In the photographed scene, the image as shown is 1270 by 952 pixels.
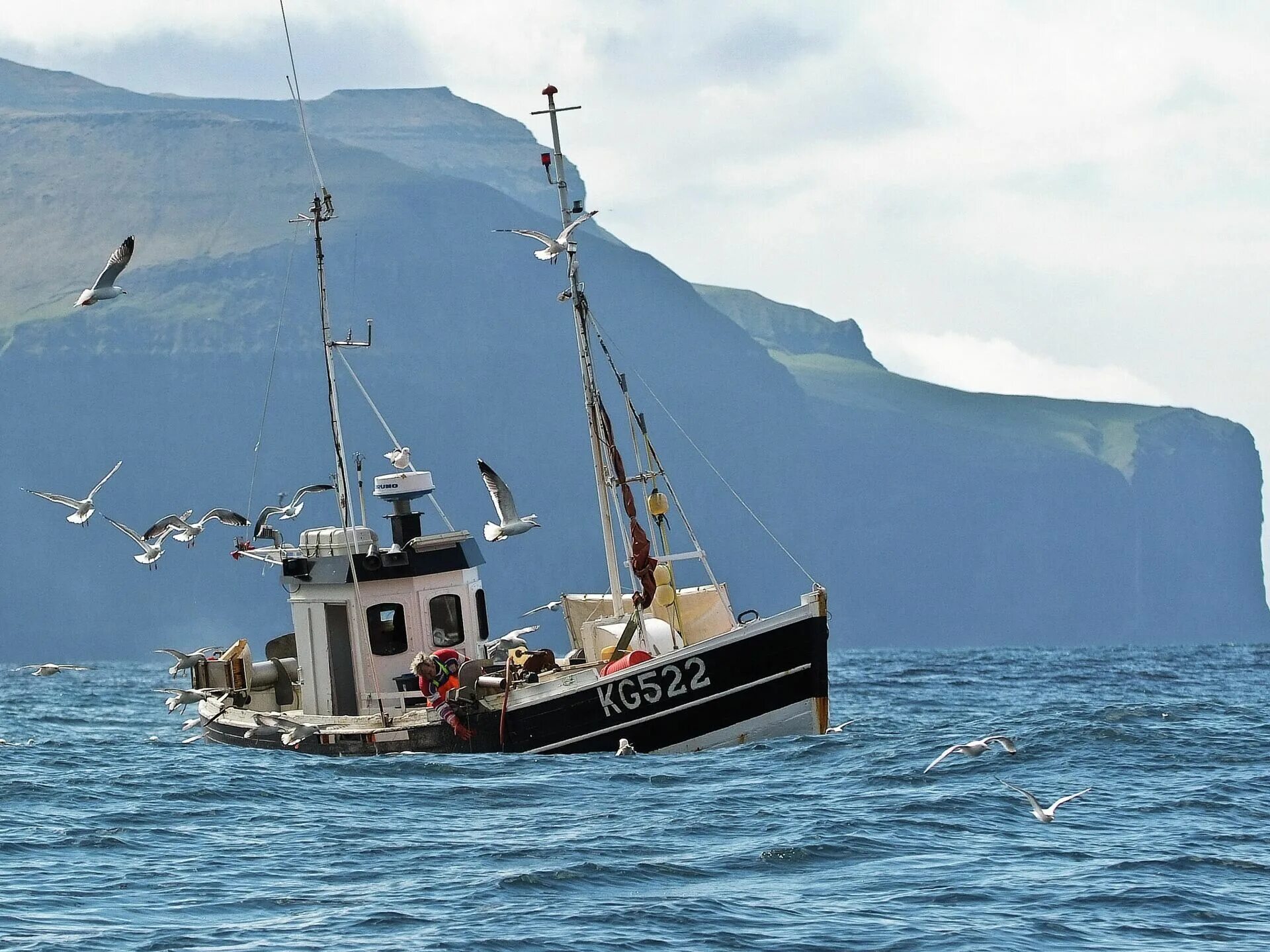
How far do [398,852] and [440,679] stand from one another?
7716 mm

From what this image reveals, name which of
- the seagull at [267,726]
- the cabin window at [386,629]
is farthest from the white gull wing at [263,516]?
the seagull at [267,726]

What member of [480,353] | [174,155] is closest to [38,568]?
[480,353]

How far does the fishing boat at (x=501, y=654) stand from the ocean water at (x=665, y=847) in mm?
444

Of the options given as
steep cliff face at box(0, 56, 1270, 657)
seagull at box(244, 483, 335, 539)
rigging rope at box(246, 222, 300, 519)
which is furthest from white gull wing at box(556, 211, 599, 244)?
steep cliff face at box(0, 56, 1270, 657)

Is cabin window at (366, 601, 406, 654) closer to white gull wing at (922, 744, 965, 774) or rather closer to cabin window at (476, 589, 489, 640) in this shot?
cabin window at (476, 589, 489, 640)

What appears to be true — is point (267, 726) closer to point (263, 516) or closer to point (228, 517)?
point (263, 516)

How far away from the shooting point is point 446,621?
27.6m

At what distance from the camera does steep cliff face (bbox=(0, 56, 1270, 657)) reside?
106 metres

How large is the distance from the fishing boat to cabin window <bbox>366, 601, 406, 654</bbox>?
23mm

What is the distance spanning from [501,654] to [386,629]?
3565 mm

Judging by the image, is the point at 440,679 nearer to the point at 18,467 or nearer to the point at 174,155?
the point at 18,467

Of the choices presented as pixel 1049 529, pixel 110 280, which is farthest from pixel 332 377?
pixel 1049 529

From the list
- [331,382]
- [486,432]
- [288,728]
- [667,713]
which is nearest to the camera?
[667,713]

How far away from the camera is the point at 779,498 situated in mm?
114875
